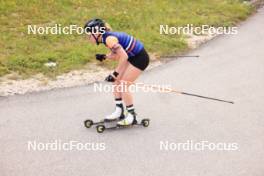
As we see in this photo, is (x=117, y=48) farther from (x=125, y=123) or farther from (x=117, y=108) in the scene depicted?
(x=125, y=123)

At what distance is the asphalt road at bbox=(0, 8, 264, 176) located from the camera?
811cm

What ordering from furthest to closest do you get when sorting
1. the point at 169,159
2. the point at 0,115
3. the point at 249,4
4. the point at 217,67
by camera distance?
the point at 249,4 < the point at 217,67 < the point at 0,115 < the point at 169,159

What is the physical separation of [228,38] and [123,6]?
3710 millimetres

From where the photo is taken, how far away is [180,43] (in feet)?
47.4

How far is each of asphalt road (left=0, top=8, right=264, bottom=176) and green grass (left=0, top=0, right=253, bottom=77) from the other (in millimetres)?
1451

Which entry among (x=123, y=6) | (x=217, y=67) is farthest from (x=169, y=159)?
→ (x=123, y=6)

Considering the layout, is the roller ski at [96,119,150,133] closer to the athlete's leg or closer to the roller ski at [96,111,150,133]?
the roller ski at [96,111,150,133]

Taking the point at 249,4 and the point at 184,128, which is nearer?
the point at 184,128

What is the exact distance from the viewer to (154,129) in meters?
9.50

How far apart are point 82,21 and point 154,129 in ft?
22.0

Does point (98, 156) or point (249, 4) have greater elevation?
point (249, 4)

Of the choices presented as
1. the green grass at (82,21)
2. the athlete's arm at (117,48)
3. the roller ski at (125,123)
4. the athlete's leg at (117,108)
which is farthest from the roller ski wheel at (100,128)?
the green grass at (82,21)

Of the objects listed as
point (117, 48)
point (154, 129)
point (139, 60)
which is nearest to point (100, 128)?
point (154, 129)

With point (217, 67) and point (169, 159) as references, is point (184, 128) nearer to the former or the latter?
point (169, 159)
